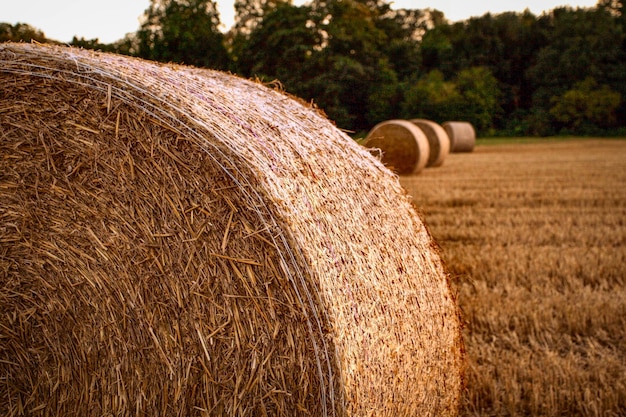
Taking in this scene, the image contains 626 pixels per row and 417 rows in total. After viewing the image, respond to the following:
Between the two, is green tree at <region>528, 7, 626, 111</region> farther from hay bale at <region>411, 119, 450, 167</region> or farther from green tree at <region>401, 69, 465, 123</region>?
hay bale at <region>411, 119, 450, 167</region>

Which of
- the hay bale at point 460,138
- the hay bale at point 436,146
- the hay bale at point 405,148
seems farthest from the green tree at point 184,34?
the hay bale at point 405,148

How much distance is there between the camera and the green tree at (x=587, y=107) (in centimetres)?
3738

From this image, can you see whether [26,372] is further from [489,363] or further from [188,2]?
[188,2]

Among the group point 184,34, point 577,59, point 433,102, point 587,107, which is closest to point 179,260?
point 184,34

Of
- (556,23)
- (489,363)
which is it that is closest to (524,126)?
(556,23)

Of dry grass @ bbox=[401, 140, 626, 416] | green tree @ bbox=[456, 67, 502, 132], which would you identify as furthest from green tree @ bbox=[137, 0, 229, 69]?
dry grass @ bbox=[401, 140, 626, 416]

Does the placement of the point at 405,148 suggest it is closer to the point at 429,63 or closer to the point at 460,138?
the point at 460,138

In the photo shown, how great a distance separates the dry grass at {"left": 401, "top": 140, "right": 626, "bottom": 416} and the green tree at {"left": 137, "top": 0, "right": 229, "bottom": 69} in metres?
21.3

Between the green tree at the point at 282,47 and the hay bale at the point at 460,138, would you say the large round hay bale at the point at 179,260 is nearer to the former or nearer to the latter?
the hay bale at the point at 460,138

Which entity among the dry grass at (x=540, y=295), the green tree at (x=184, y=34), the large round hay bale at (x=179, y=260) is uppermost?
the green tree at (x=184, y=34)

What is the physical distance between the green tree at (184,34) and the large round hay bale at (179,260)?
25.9 meters

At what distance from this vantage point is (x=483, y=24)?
4609 cm

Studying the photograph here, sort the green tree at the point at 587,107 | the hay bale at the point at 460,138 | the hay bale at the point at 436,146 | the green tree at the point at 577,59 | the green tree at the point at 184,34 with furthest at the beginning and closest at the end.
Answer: the green tree at the point at 577,59, the green tree at the point at 587,107, the green tree at the point at 184,34, the hay bale at the point at 460,138, the hay bale at the point at 436,146

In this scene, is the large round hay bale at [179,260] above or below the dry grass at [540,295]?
above
